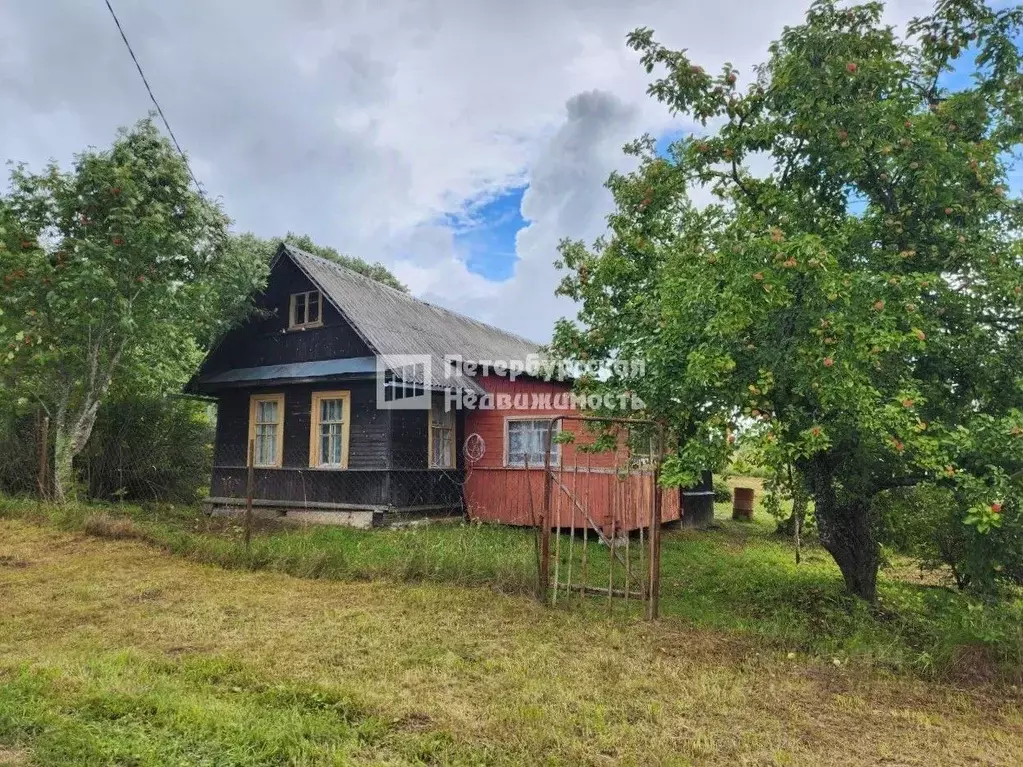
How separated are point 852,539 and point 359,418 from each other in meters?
9.52

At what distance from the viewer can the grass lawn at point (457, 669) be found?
3.71 meters

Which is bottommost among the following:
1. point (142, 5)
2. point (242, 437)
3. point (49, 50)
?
point (242, 437)

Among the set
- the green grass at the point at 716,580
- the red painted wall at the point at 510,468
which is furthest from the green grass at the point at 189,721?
the red painted wall at the point at 510,468

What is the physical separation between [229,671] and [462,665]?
1.74m

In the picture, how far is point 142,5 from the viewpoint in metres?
8.62

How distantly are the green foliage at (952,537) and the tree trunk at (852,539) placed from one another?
1.88ft

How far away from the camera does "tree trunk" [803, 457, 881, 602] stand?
7309 mm

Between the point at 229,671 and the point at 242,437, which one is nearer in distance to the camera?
the point at 229,671

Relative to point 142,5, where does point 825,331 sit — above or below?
below

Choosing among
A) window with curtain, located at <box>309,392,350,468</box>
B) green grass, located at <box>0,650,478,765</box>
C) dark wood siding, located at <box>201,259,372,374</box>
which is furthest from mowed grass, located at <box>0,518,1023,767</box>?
dark wood siding, located at <box>201,259,372,374</box>

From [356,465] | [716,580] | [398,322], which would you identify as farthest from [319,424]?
[716,580]

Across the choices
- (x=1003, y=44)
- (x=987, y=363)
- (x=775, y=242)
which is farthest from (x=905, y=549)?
(x=1003, y=44)

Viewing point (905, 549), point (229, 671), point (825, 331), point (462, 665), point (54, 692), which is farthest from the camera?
point (905, 549)

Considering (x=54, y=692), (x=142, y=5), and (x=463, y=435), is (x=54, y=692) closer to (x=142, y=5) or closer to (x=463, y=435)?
(x=142, y=5)
